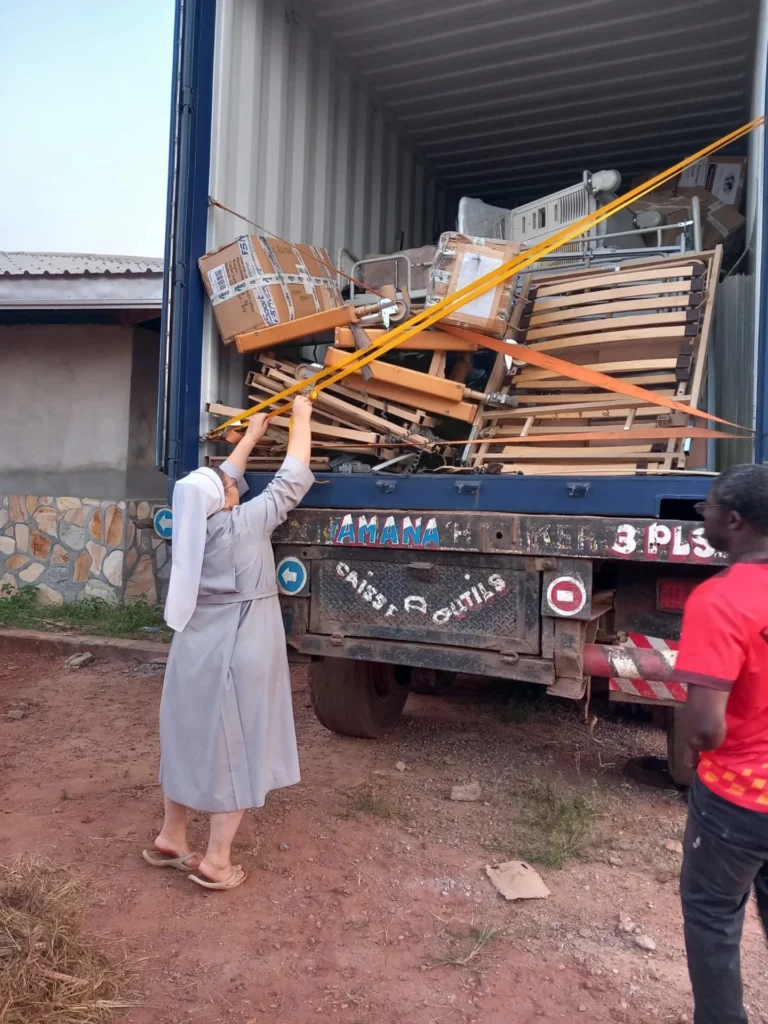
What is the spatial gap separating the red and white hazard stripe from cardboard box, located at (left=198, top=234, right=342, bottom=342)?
6.68ft

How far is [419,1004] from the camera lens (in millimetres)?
2139

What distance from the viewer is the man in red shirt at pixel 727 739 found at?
5.05ft

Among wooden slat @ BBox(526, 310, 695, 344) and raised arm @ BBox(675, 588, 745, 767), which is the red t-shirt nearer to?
raised arm @ BBox(675, 588, 745, 767)

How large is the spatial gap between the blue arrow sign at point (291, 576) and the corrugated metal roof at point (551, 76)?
3060 millimetres

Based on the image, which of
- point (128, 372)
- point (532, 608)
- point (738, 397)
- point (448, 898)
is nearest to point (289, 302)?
point (532, 608)

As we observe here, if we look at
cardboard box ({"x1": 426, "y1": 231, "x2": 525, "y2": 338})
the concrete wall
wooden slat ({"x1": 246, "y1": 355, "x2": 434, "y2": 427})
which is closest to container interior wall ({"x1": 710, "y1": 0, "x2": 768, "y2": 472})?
cardboard box ({"x1": 426, "y1": 231, "x2": 525, "y2": 338})

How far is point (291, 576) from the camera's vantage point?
3398mm

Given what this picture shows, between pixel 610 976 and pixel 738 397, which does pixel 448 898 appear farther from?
pixel 738 397

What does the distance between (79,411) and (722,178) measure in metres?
5.39

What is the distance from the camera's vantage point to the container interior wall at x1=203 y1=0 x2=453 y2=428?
3.71 meters

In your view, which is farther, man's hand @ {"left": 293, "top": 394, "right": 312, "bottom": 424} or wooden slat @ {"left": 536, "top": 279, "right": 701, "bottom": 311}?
wooden slat @ {"left": 536, "top": 279, "right": 701, "bottom": 311}

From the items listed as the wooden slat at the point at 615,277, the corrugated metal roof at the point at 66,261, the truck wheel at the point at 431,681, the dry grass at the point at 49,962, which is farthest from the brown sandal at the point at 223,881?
the corrugated metal roof at the point at 66,261

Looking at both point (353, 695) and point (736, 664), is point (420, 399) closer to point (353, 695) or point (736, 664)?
point (353, 695)

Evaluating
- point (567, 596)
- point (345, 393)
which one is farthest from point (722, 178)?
point (567, 596)
